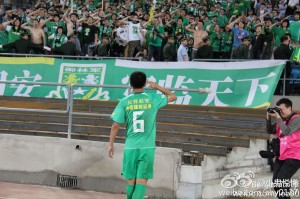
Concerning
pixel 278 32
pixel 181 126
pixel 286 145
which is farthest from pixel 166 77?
pixel 286 145

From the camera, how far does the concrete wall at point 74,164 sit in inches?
485

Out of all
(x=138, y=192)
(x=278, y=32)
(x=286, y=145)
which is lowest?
(x=138, y=192)

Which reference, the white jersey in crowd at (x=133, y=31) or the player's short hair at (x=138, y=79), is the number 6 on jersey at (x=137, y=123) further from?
the white jersey in crowd at (x=133, y=31)

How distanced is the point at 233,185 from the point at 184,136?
5.07ft

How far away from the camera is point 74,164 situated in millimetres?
13445

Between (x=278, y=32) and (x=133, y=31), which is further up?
(x=278, y=32)

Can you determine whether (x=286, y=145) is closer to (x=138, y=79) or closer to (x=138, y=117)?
(x=138, y=117)

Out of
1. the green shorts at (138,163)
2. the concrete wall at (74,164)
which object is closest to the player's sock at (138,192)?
the green shorts at (138,163)

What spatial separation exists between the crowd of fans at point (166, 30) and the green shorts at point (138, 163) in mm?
9670

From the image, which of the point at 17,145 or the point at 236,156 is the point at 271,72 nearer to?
the point at 236,156

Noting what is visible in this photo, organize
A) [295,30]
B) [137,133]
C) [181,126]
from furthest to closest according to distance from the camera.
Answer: [295,30], [181,126], [137,133]

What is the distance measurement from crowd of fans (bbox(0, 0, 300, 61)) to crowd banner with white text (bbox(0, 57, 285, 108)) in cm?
233

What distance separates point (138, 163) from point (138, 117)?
0.66 metres

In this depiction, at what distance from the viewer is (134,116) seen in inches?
383
